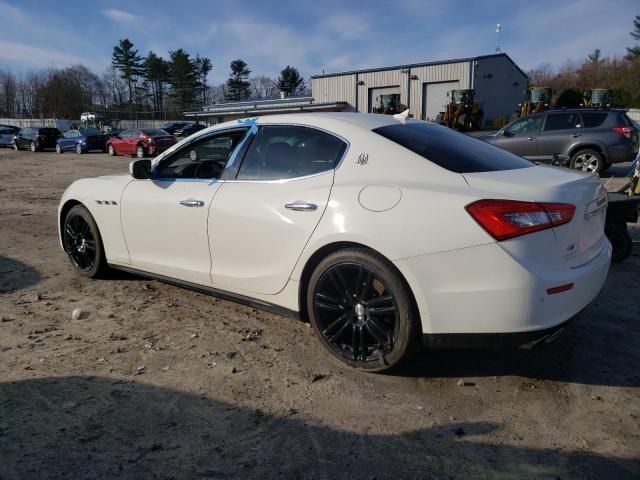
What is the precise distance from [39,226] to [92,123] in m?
53.9

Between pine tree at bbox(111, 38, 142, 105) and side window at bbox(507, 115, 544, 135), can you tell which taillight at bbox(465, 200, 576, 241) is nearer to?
side window at bbox(507, 115, 544, 135)

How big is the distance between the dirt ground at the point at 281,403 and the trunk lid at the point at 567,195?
84 cm

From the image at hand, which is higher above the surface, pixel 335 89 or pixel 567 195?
pixel 335 89

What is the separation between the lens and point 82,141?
2773 cm

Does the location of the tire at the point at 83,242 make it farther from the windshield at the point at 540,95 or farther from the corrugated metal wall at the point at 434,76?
the corrugated metal wall at the point at 434,76

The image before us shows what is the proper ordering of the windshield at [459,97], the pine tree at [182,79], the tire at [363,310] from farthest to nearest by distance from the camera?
the pine tree at [182,79], the windshield at [459,97], the tire at [363,310]

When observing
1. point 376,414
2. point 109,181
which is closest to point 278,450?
point 376,414

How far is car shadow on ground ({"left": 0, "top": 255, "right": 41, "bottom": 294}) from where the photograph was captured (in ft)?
15.9

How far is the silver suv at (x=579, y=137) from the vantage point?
11680 millimetres

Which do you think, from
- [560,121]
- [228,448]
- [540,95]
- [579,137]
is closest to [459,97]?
[540,95]

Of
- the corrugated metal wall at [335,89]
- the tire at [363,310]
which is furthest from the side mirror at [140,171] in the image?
the corrugated metal wall at [335,89]

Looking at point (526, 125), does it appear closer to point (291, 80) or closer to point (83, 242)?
point (83, 242)

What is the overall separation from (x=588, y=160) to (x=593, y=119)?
0.99m

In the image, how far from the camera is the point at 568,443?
242 centimetres
